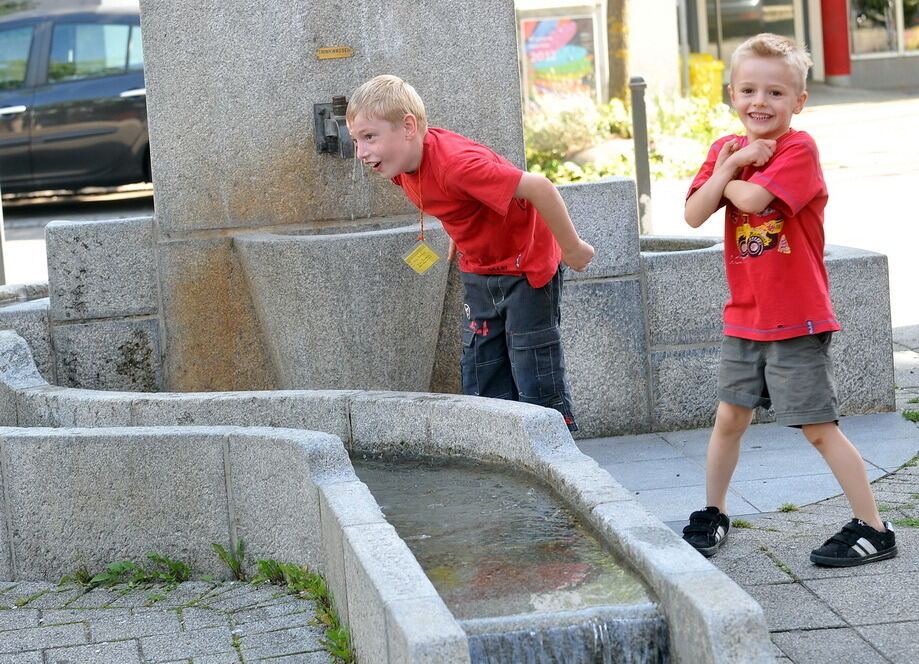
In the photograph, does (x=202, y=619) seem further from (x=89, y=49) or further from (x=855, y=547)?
(x=89, y=49)

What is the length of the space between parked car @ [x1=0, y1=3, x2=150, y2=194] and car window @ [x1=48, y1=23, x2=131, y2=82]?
11 millimetres

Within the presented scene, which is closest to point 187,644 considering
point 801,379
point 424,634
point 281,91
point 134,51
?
point 424,634

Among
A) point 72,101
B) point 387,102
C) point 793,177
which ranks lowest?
point 793,177

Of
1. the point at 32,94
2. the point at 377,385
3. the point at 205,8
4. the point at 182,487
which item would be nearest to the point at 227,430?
the point at 182,487

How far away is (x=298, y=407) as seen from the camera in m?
4.29

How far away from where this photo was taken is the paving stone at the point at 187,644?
3.39m

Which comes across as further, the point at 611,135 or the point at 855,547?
the point at 611,135

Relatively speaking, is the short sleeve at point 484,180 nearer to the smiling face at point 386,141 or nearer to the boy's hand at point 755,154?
the smiling face at point 386,141

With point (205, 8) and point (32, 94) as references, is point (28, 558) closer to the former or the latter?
point (205, 8)

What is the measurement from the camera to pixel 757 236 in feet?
12.3

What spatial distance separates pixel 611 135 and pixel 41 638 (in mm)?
13654

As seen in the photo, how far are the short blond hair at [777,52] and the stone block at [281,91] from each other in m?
1.84

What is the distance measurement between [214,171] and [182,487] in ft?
6.01

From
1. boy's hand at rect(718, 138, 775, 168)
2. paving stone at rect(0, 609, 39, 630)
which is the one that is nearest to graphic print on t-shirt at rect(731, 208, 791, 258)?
boy's hand at rect(718, 138, 775, 168)
